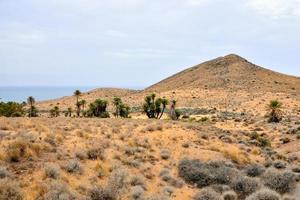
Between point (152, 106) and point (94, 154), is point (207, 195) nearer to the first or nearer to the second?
point (94, 154)

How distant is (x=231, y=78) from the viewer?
14275cm

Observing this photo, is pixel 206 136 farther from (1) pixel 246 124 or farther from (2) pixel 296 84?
(2) pixel 296 84

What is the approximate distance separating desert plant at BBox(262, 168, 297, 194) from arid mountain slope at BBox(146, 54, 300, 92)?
103177 millimetres

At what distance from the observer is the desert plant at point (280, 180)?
23.8m

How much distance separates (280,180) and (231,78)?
12122cm

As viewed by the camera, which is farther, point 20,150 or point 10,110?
point 10,110

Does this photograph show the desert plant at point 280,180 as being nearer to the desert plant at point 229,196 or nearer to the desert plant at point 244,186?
the desert plant at point 244,186

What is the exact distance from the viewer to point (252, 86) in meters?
131

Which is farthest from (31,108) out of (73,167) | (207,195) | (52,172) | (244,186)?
(207,195)

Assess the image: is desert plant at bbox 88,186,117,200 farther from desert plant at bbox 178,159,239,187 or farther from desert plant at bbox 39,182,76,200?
desert plant at bbox 178,159,239,187

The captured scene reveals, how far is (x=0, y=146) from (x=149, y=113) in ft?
175

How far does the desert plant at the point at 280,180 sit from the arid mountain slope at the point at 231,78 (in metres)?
103

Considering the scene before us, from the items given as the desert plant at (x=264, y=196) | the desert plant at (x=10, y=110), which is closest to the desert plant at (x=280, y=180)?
the desert plant at (x=264, y=196)

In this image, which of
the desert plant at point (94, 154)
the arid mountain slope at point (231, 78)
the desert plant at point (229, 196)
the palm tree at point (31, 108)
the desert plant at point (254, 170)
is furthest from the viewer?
the arid mountain slope at point (231, 78)
